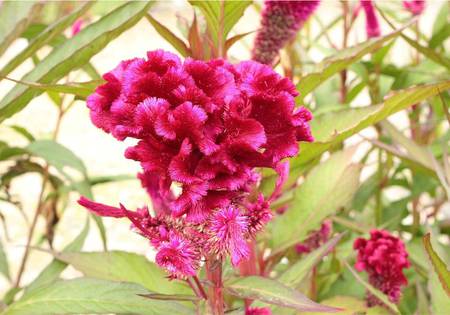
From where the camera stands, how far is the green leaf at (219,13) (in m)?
0.73

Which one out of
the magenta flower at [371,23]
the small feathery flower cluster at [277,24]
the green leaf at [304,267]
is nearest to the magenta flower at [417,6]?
the magenta flower at [371,23]

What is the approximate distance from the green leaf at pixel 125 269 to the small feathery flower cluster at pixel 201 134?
0.24 m

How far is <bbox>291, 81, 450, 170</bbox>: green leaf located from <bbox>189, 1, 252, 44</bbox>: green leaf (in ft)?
0.50

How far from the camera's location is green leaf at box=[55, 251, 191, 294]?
0.79 m

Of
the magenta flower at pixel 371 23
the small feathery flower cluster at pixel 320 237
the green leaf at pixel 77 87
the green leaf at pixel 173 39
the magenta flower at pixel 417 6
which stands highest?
the magenta flower at pixel 417 6

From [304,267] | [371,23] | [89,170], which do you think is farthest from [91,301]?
[89,170]

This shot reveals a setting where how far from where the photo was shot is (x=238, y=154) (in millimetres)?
532

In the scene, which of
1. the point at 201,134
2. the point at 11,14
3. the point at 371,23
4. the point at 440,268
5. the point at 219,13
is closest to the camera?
the point at 201,134

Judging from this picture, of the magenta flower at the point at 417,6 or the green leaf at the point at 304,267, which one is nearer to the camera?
the green leaf at the point at 304,267

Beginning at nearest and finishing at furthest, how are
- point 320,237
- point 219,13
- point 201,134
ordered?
point 201,134 < point 219,13 < point 320,237

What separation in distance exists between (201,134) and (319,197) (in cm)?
42

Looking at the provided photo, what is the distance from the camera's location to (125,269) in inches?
31.4

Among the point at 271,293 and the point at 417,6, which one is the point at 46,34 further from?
the point at 417,6

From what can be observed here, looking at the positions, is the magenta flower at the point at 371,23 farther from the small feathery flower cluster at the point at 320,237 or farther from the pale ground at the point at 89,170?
the pale ground at the point at 89,170
